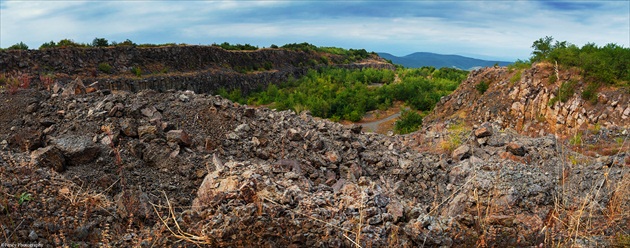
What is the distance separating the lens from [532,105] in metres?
16.5

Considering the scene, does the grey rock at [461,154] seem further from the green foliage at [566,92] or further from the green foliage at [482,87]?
the green foliage at [482,87]

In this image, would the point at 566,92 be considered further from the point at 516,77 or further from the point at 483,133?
the point at 483,133

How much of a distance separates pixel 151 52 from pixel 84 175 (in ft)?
89.7

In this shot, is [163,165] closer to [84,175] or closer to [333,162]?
[84,175]

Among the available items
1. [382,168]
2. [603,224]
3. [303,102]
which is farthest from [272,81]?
[603,224]

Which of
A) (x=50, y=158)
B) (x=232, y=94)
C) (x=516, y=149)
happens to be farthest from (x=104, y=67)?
(x=516, y=149)

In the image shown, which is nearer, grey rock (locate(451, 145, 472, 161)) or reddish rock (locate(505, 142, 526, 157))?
grey rock (locate(451, 145, 472, 161))

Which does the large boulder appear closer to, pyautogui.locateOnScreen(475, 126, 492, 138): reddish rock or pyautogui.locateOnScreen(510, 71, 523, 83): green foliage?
pyautogui.locateOnScreen(475, 126, 492, 138): reddish rock

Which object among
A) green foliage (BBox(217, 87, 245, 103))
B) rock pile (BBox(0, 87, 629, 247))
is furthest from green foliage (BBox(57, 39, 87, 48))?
rock pile (BBox(0, 87, 629, 247))

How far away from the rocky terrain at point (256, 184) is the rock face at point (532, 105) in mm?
7351

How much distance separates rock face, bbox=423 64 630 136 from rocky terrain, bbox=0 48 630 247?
7351 mm

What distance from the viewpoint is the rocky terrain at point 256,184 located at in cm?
322

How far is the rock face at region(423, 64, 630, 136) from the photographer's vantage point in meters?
14.2

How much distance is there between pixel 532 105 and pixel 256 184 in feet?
51.5
